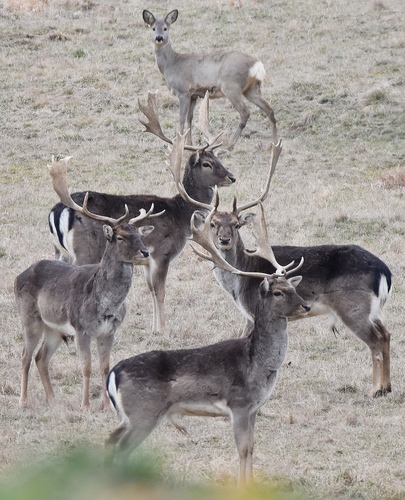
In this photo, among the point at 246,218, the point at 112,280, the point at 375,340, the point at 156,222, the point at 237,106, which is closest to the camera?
the point at 112,280

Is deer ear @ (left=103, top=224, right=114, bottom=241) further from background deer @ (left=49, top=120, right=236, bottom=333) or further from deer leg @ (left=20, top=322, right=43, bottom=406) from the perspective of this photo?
background deer @ (left=49, top=120, right=236, bottom=333)

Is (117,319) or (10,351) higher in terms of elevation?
(117,319)

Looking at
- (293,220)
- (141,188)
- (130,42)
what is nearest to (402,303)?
(293,220)

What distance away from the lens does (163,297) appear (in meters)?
9.77

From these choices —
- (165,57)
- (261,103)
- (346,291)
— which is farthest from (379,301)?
(165,57)

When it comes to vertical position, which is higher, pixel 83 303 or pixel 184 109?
pixel 83 303

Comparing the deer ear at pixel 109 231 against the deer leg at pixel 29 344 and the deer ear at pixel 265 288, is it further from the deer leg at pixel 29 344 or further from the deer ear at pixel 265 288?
the deer ear at pixel 265 288

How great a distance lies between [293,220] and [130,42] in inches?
434

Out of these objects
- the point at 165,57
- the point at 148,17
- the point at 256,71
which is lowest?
the point at 256,71

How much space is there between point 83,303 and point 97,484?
600 cm

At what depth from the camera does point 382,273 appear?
788cm

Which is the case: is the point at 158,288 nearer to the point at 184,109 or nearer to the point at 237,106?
the point at 237,106

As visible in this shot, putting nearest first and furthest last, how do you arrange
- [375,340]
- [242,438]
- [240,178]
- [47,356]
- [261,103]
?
[242,438] → [47,356] → [375,340] → [240,178] → [261,103]

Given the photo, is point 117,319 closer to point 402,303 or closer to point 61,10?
point 402,303
